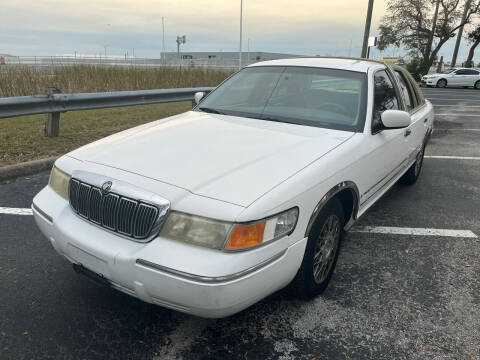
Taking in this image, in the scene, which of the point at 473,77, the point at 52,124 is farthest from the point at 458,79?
the point at 52,124

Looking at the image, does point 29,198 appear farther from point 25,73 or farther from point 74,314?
point 25,73

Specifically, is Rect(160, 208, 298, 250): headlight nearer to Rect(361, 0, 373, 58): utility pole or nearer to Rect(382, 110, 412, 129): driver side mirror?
Rect(382, 110, 412, 129): driver side mirror

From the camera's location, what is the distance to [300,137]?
2.90m

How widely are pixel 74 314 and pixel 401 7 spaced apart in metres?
44.5

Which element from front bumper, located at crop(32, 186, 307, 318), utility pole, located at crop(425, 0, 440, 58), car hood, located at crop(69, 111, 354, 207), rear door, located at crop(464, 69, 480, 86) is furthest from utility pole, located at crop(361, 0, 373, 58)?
utility pole, located at crop(425, 0, 440, 58)

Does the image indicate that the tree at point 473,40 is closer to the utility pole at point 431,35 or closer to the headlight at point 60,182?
the utility pole at point 431,35

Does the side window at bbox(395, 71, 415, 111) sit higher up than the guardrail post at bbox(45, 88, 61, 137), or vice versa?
the side window at bbox(395, 71, 415, 111)

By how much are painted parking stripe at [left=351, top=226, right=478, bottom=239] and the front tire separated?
1.12 metres

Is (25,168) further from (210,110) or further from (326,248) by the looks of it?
(326,248)

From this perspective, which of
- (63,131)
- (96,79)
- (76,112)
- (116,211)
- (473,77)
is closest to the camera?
(116,211)

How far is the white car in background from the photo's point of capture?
2638cm

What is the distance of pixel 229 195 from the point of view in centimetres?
206

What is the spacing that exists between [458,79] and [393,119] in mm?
27756

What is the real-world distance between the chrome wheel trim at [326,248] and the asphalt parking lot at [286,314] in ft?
0.69
